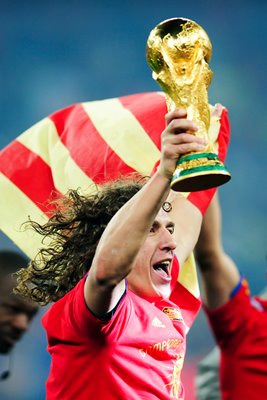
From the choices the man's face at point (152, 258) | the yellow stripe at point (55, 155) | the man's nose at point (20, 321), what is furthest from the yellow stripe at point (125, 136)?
the man's nose at point (20, 321)

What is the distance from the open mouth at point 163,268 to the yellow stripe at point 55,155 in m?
0.66

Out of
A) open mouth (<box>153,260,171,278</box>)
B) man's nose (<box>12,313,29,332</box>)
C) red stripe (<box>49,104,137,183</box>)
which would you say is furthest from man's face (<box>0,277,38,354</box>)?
open mouth (<box>153,260,171,278</box>)

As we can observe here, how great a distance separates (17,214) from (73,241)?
0.84 metres

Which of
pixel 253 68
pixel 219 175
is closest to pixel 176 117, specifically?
pixel 219 175

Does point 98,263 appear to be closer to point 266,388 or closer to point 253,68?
point 266,388

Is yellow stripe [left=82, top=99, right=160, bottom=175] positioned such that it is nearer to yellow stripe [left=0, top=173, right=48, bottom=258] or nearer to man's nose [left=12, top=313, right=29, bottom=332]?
yellow stripe [left=0, top=173, right=48, bottom=258]

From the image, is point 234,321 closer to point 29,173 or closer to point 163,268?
point 29,173

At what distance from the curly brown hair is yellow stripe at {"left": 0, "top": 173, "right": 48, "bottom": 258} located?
1.93ft

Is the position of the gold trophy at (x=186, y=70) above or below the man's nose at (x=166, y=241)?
above

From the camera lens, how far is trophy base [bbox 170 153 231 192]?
1406 mm

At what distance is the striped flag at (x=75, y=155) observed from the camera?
2600mm

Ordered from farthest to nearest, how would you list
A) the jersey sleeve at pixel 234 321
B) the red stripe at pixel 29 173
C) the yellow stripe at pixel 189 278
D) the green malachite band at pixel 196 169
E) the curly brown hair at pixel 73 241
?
1. the jersey sleeve at pixel 234 321
2. the red stripe at pixel 29 173
3. the yellow stripe at pixel 189 278
4. the curly brown hair at pixel 73 241
5. the green malachite band at pixel 196 169

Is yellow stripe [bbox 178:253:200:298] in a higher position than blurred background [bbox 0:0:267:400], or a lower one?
lower

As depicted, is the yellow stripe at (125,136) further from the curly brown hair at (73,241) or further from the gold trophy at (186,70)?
the gold trophy at (186,70)
